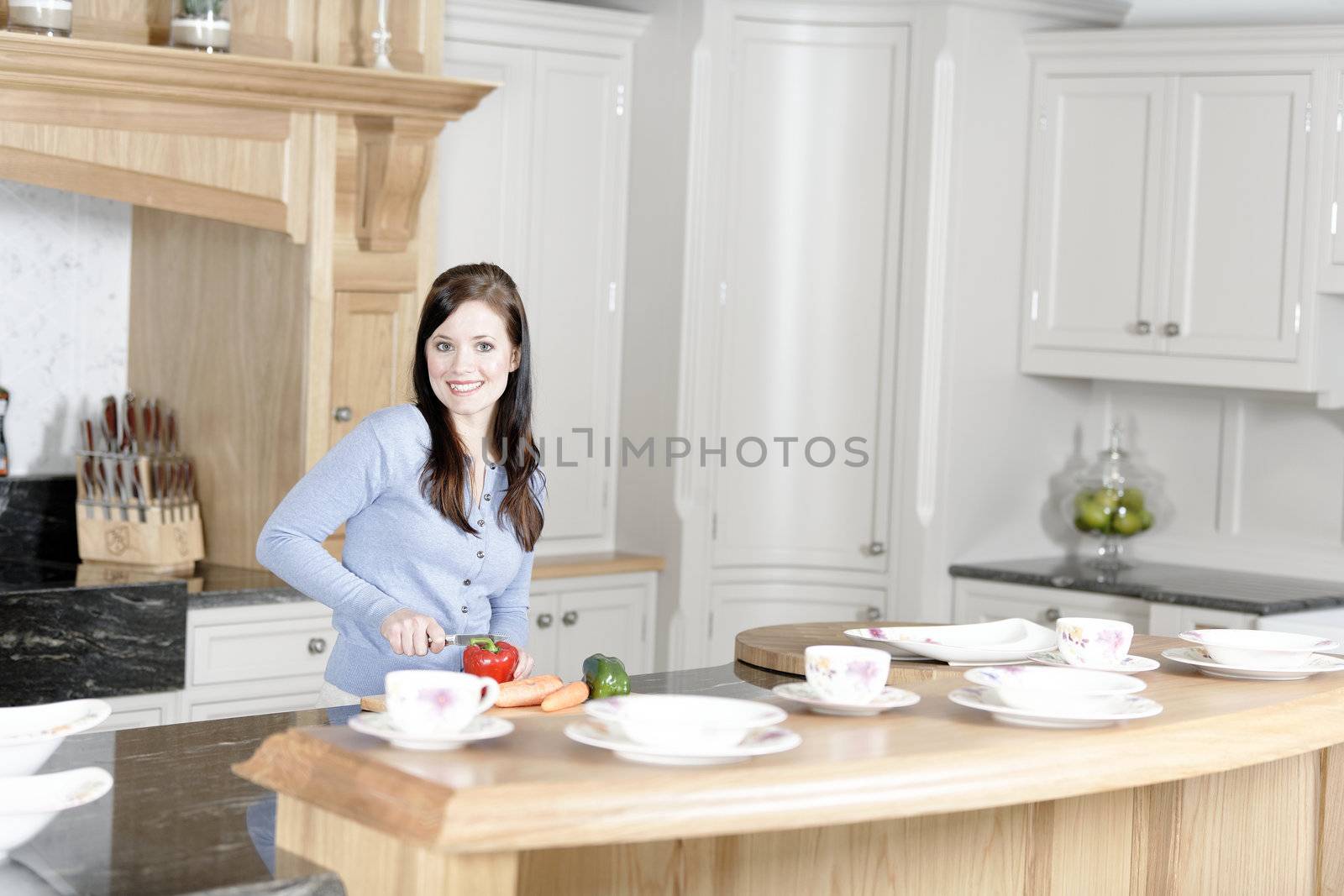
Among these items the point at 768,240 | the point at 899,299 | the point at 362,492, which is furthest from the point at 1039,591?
the point at 362,492

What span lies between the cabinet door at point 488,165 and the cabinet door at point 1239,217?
5.44 feet

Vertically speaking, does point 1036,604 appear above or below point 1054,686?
below

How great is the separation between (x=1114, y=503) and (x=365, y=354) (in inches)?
79.8

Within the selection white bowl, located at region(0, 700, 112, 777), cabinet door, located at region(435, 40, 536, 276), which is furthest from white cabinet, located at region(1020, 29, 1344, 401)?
white bowl, located at region(0, 700, 112, 777)

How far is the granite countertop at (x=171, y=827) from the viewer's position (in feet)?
4.91

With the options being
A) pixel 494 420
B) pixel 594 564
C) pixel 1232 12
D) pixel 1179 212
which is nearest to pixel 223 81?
pixel 494 420

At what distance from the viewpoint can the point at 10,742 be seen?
1.67m

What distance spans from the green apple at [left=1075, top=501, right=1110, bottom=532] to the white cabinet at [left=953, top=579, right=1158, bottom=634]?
297 millimetres

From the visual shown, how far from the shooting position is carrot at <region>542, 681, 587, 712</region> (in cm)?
200

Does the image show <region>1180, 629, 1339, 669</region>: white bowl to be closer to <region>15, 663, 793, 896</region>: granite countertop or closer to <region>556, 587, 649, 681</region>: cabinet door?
<region>15, 663, 793, 896</region>: granite countertop

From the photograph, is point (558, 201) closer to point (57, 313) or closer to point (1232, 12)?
point (57, 313)

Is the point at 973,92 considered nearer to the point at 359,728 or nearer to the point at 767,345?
the point at 767,345

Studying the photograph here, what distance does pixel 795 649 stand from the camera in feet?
8.55

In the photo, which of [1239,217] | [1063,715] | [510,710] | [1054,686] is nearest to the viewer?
[1063,715]
